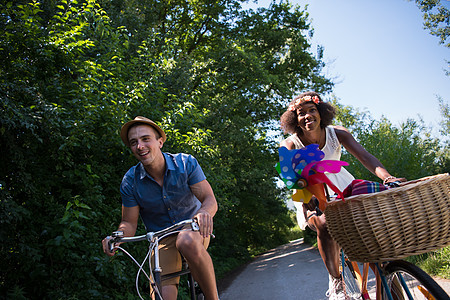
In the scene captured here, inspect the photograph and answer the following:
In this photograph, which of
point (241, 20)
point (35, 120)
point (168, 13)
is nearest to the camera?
point (35, 120)

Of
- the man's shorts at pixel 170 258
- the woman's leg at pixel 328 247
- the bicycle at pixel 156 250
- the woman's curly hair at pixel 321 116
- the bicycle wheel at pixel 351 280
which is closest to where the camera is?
the bicycle at pixel 156 250

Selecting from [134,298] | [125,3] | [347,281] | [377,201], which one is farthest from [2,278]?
[125,3]

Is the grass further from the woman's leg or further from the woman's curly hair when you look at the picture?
the woman's curly hair

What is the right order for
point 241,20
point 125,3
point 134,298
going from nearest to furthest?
point 134,298 → point 125,3 → point 241,20

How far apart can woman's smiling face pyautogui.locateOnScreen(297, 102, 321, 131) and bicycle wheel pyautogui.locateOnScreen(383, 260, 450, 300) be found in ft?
4.63

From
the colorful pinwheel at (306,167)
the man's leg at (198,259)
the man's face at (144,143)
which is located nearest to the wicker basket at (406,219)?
the colorful pinwheel at (306,167)

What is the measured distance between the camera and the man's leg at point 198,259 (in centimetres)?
251

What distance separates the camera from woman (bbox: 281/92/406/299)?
10.9 feet

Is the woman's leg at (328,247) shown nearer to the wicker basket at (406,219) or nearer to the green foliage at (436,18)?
the wicker basket at (406,219)

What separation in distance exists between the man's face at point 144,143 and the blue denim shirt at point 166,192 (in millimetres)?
151

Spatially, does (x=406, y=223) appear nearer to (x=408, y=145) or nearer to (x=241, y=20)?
(x=408, y=145)

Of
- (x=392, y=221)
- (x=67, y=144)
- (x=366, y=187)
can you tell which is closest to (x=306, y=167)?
(x=366, y=187)

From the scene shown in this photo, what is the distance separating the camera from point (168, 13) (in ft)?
56.5

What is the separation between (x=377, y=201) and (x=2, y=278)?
4.71 meters
